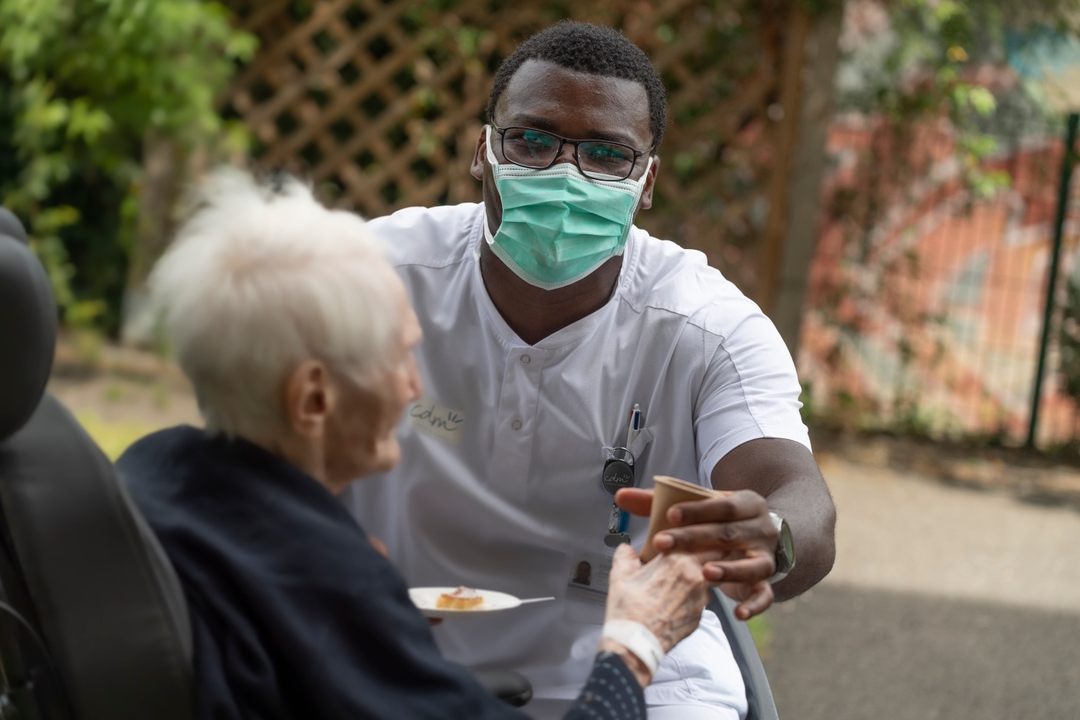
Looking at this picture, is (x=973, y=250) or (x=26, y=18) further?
(x=973, y=250)

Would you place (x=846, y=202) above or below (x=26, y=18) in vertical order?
below

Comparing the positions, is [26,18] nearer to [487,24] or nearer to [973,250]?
[487,24]

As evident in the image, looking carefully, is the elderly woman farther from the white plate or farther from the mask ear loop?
the mask ear loop

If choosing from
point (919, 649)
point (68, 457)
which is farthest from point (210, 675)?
point (919, 649)

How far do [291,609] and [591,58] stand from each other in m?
1.25

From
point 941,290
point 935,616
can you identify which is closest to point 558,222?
point 935,616

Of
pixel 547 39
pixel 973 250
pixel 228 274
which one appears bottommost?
pixel 973 250

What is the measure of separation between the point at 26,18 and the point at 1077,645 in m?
4.98

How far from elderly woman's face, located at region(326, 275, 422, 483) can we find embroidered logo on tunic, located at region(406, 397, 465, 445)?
0.63 m

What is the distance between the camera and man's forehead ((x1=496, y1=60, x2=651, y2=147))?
2.05 m

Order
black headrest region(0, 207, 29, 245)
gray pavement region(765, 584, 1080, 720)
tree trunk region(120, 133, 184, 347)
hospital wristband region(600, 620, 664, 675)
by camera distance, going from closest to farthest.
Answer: black headrest region(0, 207, 29, 245) → hospital wristband region(600, 620, 664, 675) → gray pavement region(765, 584, 1080, 720) → tree trunk region(120, 133, 184, 347)

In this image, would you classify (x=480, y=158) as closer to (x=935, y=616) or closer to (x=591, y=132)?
(x=591, y=132)

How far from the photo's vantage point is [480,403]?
203 cm

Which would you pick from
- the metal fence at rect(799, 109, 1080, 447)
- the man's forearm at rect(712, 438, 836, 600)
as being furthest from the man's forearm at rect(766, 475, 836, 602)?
the metal fence at rect(799, 109, 1080, 447)
